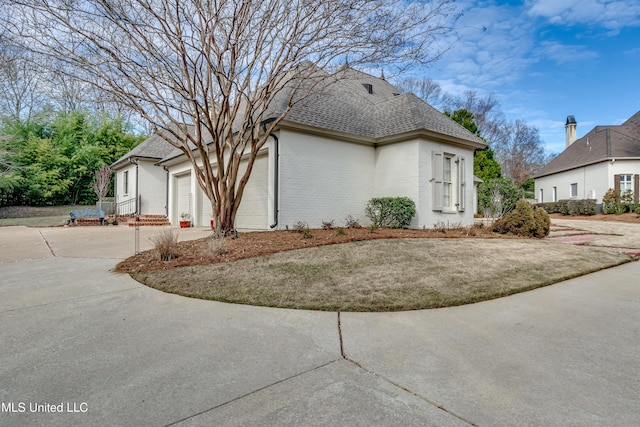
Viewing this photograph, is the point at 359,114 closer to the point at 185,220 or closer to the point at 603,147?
the point at 185,220

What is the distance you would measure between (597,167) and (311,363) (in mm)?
26441

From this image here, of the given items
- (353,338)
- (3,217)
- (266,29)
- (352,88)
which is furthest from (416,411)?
(3,217)

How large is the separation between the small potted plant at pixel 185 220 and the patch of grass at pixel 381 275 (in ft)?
30.8

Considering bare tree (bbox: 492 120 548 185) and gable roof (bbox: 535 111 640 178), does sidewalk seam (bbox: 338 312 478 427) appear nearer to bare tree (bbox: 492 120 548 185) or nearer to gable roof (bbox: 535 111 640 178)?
gable roof (bbox: 535 111 640 178)

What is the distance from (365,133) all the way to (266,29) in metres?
5.12

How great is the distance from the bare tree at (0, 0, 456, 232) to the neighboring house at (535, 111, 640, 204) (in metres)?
19.9

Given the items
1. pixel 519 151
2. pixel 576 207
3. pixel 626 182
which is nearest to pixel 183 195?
pixel 576 207

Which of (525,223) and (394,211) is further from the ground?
(394,211)

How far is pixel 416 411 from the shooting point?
177cm

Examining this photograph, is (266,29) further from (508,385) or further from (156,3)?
(508,385)

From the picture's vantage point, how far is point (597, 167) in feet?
68.2

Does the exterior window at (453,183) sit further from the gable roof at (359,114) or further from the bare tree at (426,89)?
the bare tree at (426,89)

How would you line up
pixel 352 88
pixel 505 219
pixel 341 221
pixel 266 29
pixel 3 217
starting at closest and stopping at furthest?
pixel 266 29 → pixel 505 219 → pixel 341 221 → pixel 352 88 → pixel 3 217

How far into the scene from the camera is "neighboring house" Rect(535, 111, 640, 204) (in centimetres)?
1944
